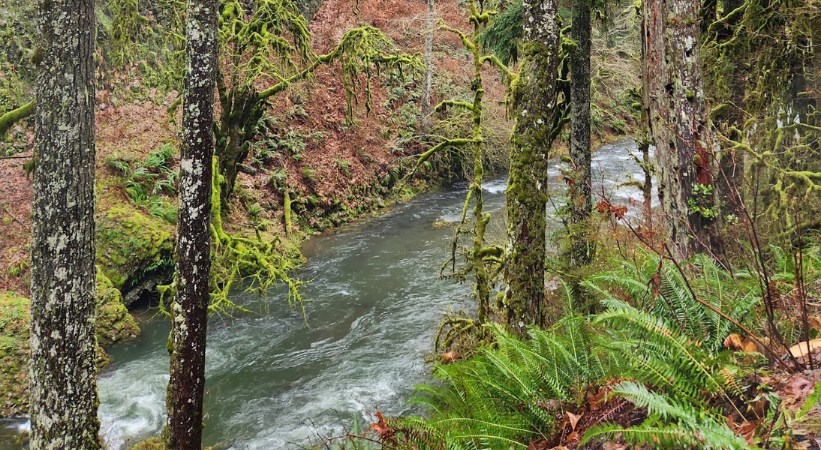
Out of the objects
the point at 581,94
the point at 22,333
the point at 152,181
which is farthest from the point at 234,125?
the point at 581,94

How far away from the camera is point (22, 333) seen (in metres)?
8.37

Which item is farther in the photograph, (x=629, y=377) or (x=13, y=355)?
(x=13, y=355)

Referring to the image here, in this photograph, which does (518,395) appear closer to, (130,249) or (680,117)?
(680,117)

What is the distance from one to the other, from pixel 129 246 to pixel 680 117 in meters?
10.5

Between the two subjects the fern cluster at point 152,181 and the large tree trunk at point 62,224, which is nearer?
the large tree trunk at point 62,224

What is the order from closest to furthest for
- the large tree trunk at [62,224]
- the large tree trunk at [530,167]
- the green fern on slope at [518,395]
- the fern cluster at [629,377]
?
1. the fern cluster at [629,377]
2. the green fern on slope at [518,395]
3. the large tree trunk at [62,224]
4. the large tree trunk at [530,167]

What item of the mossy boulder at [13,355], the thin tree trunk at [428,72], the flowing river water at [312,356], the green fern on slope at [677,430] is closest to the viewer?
the green fern on slope at [677,430]

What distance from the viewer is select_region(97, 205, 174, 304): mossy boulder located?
10.7m

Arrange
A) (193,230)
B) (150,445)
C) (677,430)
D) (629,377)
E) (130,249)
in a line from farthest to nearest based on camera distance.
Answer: (130,249) < (150,445) < (193,230) < (629,377) < (677,430)

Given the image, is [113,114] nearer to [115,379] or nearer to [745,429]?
[115,379]

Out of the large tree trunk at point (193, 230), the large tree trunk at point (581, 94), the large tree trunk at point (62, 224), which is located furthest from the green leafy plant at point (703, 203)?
the large tree trunk at point (62, 224)

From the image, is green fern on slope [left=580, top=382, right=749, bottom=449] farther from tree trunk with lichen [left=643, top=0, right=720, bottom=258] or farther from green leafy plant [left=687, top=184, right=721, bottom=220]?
green leafy plant [left=687, top=184, right=721, bottom=220]

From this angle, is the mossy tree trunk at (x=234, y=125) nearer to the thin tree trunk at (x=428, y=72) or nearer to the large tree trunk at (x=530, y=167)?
the large tree trunk at (x=530, y=167)

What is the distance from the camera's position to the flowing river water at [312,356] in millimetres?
7371
